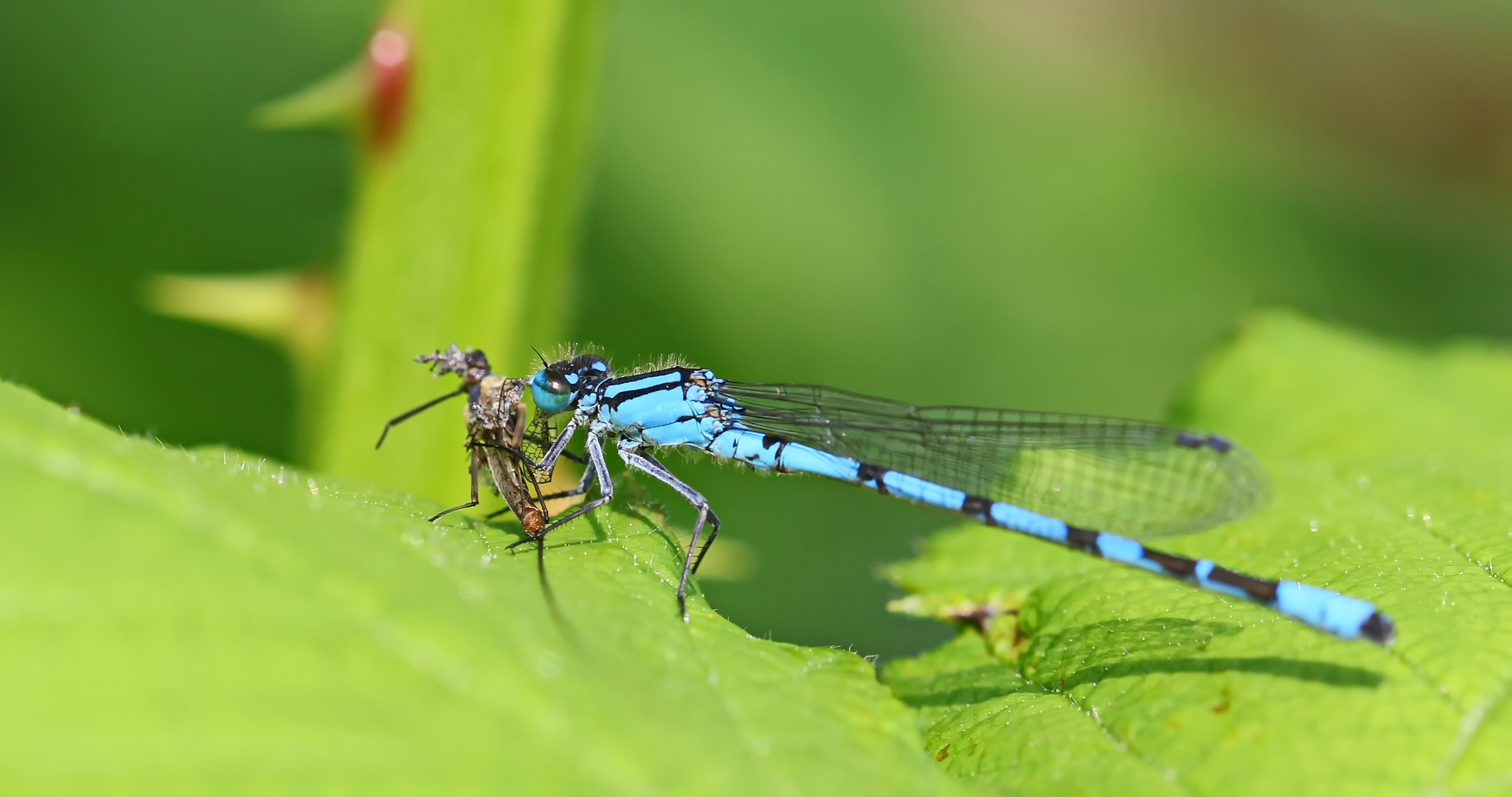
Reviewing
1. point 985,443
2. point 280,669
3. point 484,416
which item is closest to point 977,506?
point 985,443

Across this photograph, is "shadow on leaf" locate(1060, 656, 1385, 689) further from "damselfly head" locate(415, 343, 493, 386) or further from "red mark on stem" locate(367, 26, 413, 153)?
"red mark on stem" locate(367, 26, 413, 153)

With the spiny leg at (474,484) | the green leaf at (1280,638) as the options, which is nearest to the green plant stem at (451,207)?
the spiny leg at (474,484)

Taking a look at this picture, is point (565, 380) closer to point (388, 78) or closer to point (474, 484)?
point (474, 484)

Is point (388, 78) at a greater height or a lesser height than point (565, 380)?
greater

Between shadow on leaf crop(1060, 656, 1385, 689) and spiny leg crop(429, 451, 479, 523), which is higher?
shadow on leaf crop(1060, 656, 1385, 689)

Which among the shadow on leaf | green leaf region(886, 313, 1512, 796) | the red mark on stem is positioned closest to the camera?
green leaf region(886, 313, 1512, 796)

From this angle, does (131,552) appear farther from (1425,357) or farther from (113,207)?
(113,207)

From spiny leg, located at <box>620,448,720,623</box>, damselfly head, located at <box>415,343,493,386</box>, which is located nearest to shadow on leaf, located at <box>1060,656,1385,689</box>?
spiny leg, located at <box>620,448,720,623</box>
